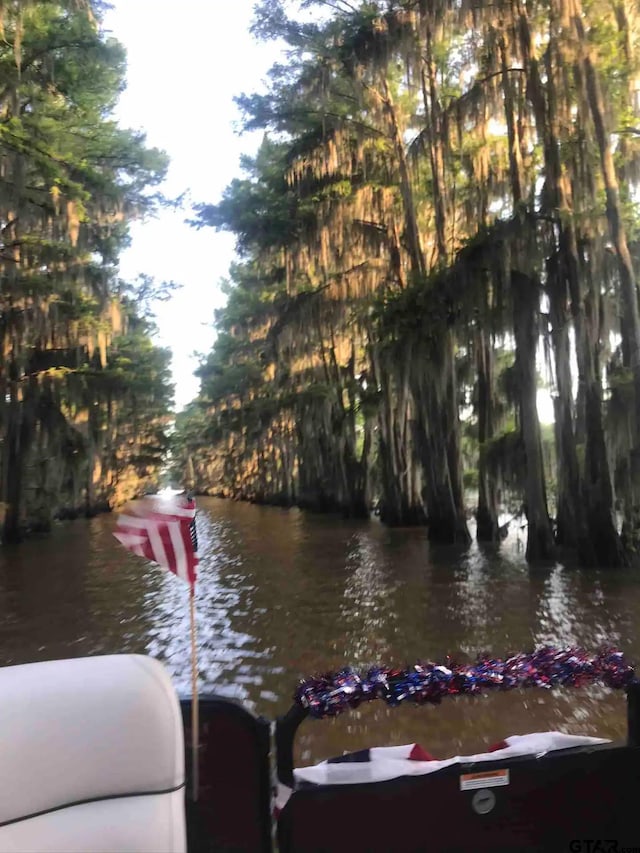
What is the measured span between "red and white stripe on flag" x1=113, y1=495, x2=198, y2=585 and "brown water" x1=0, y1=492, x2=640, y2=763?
6.45ft

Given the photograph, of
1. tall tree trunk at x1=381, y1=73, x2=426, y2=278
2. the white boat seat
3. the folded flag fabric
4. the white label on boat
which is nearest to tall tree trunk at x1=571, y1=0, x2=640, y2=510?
tall tree trunk at x1=381, y1=73, x2=426, y2=278

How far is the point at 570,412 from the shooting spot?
11.8 m

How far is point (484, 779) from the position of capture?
7.73ft

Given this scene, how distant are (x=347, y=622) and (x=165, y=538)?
5.72m

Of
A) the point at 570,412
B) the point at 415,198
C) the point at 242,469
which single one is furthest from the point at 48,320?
the point at 242,469

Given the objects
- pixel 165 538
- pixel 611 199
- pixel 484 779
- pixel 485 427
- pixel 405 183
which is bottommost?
pixel 484 779

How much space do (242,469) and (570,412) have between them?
47227 mm

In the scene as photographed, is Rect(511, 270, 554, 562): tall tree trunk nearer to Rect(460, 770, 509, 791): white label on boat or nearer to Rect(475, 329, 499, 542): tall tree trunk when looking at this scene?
Rect(475, 329, 499, 542): tall tree trunk

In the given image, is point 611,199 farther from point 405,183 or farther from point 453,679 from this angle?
point 453,679

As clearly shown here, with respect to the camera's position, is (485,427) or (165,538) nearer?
(165,538)

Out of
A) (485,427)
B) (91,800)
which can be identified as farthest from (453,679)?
(485,427)

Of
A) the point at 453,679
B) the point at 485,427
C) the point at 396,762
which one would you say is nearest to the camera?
the point at 396,762

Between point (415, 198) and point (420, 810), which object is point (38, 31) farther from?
point (420, 810)

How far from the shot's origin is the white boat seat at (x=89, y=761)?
5.73ft
